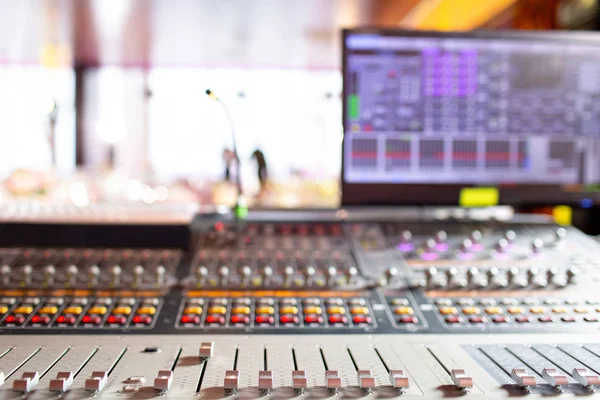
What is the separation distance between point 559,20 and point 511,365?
1.72 m

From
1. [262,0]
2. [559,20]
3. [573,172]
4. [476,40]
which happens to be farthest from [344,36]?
[559,20]

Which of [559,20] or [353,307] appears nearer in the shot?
[353,307]

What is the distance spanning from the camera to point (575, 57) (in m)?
1.24

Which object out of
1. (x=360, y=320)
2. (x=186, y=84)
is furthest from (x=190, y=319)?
(x=186, y=84)

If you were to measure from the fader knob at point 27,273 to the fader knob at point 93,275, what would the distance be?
0.33 feet

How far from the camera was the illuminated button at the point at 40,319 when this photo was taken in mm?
788

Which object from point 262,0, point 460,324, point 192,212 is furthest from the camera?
point 262,0

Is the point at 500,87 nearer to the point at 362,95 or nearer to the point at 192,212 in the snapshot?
the point at 362,95

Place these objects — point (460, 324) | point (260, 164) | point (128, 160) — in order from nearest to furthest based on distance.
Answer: point (460, 324) < point (260, 164) < point (128, 160)

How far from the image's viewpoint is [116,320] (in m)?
0.79

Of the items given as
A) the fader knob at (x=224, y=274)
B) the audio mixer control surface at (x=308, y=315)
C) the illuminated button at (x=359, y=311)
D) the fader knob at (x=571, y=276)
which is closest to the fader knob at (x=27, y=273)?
the audio mixer control surface at (x=308, y=315)

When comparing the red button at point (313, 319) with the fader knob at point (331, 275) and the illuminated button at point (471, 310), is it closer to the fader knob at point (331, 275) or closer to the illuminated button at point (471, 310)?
the fader knob at point (331, 275)

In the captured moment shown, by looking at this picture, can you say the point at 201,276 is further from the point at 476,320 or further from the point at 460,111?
the point at 460,111

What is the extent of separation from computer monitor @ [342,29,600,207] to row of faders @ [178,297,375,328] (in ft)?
1.37
